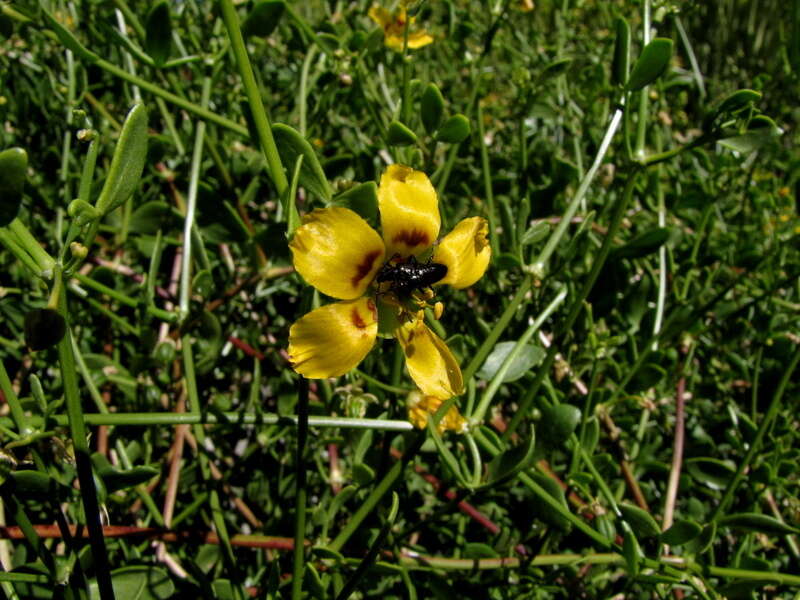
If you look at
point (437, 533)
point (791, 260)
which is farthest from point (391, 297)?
point (791, 260)

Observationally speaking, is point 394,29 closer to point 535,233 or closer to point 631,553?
point 535,233

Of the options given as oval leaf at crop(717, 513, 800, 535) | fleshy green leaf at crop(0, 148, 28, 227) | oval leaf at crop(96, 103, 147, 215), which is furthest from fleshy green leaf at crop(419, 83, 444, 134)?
oval leaf at crop(717, 513, 800, 535)

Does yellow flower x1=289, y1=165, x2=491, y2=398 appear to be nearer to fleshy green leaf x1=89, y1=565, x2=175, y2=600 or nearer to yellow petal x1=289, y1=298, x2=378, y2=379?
yellow petal x1=289, y1=298, x2=378, y2=379

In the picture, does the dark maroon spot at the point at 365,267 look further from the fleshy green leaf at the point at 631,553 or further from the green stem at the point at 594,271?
the fleshy green leaf at the point at 631,553

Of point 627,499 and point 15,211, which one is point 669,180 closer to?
point 627,499

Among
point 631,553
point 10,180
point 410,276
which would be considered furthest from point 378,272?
point 631,553

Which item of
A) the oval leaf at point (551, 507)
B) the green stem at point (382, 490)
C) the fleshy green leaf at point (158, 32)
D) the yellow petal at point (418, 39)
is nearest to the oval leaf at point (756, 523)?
the oval leaf at point (551, 507)
